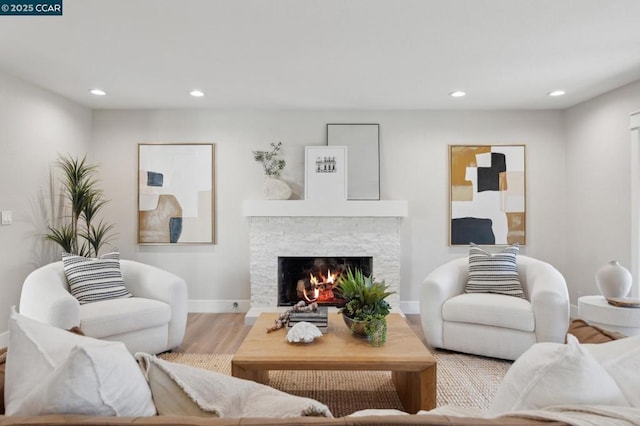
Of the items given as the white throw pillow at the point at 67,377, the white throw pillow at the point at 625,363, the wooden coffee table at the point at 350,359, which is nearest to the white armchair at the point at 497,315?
the wooden coffee table at the point at 350,359

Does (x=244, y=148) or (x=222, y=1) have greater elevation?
(x=222, y=1)

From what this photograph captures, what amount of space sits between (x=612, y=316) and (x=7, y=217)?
4.88 metres

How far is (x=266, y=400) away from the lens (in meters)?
1.20

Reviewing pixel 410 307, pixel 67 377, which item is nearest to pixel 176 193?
pixel 410 307

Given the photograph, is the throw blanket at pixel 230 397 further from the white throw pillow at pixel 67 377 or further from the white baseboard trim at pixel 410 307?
the white baseboard trim at pixel 410 307

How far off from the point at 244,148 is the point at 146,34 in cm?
208

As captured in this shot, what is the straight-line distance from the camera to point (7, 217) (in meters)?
3.40

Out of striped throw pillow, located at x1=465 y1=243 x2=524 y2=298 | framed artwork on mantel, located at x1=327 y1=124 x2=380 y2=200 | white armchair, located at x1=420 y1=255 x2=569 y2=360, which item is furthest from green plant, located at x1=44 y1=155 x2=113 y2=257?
striped throw pillow, located at x1=465 y1=243 x2=524 y2=298

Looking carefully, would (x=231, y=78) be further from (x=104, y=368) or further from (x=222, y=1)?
(x=104, y=368)

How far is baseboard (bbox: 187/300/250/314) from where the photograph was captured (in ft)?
15.2

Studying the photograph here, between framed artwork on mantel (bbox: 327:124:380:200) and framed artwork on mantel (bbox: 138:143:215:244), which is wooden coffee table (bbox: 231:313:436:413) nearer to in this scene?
framed artwork on mantel (bbox: 327:124:380:200)

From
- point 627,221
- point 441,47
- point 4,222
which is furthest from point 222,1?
point 627,221

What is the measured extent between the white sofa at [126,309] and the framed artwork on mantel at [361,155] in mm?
2262

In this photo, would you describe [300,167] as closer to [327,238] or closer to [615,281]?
[327,238]
